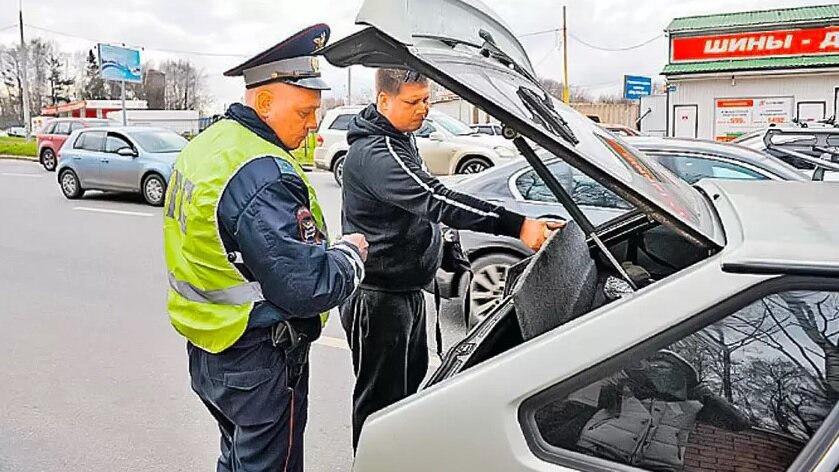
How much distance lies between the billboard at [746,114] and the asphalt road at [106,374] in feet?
64.6

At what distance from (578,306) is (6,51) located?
218 ft

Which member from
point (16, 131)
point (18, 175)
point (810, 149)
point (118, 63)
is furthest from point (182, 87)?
point (810, 149)

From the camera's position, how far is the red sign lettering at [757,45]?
72.8 feet

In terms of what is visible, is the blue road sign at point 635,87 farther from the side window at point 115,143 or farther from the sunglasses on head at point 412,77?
the sunglasses on head at point 412,77

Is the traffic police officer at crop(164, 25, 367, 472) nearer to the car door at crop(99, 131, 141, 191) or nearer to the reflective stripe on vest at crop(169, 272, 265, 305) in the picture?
the reflective stripe on vest at crop(169, 272, 265, 305)

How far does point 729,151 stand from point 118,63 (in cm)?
3450

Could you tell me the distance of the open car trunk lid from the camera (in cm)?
150

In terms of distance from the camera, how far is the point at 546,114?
1.70 metres

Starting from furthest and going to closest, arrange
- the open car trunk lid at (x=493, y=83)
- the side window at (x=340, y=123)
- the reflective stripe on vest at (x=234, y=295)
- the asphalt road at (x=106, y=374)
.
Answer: the side window at (x=340, y=123), the asphalt road at (x=106, y=374), the reflective stripe on vest at (x=234, y=295), the open car trunk lid at (x=493, y=83)

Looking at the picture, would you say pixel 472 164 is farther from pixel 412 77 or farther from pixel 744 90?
pixel 744 90

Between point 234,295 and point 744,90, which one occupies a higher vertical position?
point 744,90

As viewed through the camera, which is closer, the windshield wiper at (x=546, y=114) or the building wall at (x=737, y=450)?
the building wall at (x=737, y=450)

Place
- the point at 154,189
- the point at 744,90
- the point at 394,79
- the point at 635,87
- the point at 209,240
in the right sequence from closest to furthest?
the point at 209,240 → the point at 394,79 → the point at 154,189 → the point at 744,90 → the point at 635,87

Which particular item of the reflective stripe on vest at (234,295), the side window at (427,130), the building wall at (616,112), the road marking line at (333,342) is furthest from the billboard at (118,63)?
the reflective stripe on vest at (234,295)
